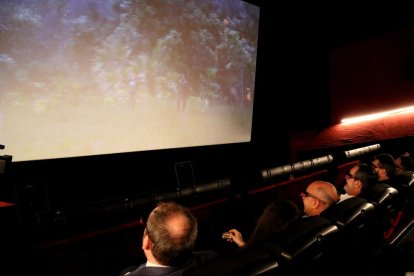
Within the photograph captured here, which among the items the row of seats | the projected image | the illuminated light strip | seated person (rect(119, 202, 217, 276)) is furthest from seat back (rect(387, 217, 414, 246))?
the illuminated light strip

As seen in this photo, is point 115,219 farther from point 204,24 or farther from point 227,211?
point 204,24

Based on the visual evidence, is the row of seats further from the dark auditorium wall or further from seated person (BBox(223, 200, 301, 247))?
the dark auditorium wall

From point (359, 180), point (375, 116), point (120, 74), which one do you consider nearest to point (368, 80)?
point (375, 116)

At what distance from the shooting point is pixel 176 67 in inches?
144

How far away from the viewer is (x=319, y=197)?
2084 millimetres

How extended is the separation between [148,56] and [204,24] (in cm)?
108

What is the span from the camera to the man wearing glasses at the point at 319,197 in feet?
6.79

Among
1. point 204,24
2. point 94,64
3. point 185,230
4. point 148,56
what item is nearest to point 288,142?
point 204,24

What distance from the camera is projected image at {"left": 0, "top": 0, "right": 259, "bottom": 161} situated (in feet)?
8.26

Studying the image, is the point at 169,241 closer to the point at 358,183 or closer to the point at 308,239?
the point at 308,239

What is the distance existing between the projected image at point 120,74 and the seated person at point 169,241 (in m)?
2.15

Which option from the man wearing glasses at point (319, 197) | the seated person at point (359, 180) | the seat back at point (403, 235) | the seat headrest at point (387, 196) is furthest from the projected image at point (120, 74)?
the seat back at point (403, 235)

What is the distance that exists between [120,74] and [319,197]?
248 cm

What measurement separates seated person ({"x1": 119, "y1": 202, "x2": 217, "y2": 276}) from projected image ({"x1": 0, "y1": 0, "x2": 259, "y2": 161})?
2.15m
